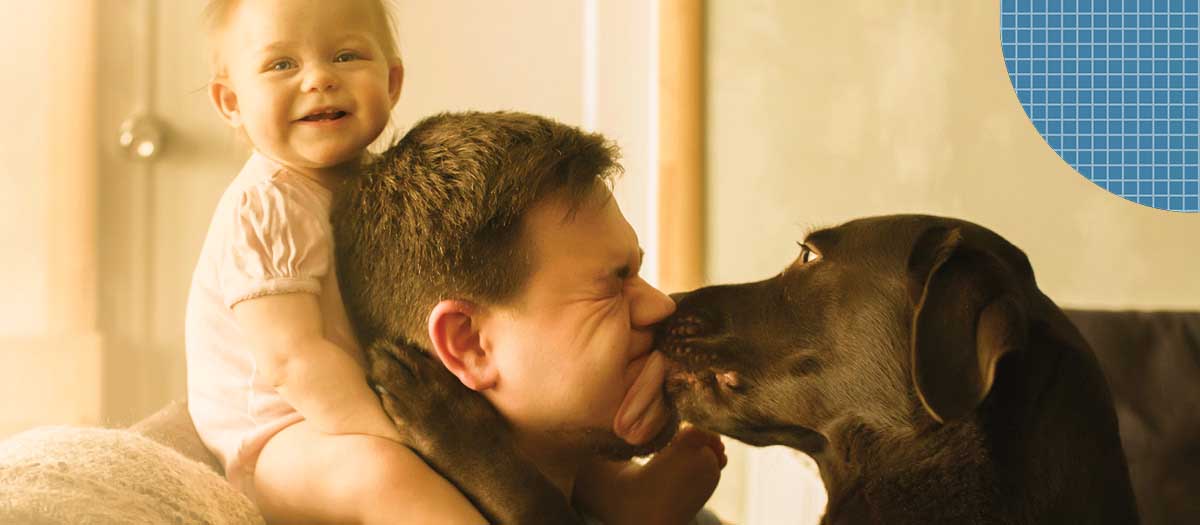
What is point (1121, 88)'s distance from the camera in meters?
2.64

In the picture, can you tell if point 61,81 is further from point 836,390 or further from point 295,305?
point 836,390

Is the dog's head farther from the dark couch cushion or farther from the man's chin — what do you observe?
the dark couch cushion

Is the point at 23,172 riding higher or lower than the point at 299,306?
higher

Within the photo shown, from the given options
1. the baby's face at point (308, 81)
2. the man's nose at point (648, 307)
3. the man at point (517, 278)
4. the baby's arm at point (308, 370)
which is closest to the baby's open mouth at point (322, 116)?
the baby's face at point (308, 81)

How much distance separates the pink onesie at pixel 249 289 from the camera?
128 centimetres

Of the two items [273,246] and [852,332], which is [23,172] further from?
[852,332]

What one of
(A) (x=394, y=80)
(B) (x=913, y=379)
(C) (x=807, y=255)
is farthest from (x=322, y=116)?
(B) (x=913, y=379)

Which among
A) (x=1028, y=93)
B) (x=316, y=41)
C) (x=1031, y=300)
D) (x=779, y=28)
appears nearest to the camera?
(x=1031, y=300)

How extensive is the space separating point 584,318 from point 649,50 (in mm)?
1940

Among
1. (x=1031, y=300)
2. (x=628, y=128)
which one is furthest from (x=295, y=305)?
(x=628, y=128)

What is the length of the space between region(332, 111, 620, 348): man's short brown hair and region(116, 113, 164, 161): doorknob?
183 cm

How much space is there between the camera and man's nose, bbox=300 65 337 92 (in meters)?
1.38

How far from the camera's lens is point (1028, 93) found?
9.04 feet

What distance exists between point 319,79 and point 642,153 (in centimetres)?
179
